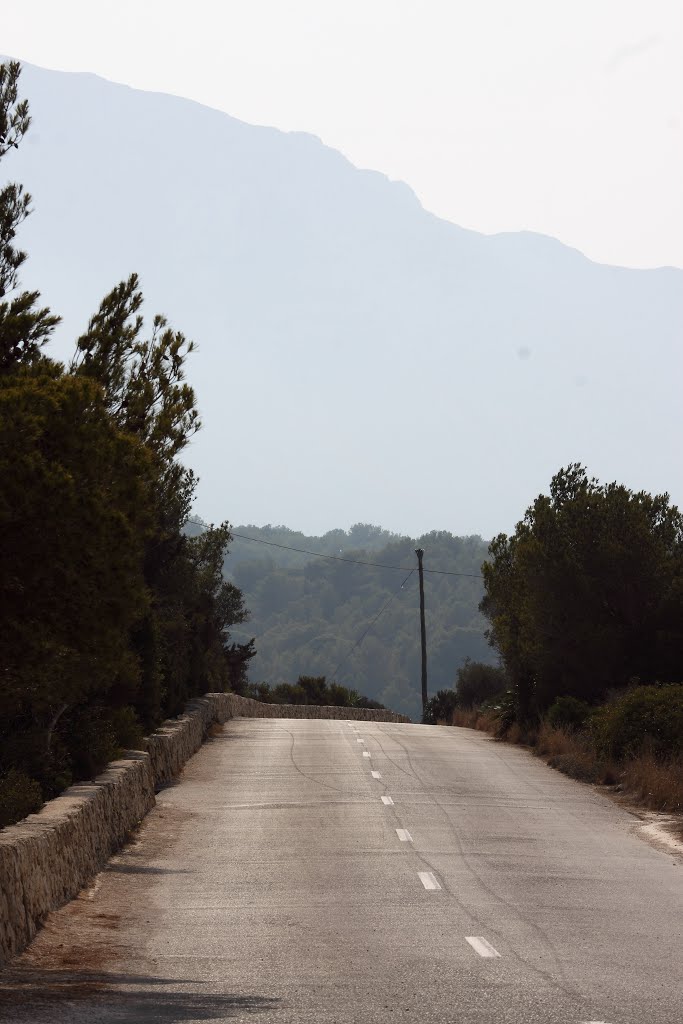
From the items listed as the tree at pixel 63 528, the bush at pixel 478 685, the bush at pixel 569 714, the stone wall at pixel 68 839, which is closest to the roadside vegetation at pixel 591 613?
the bush at pixel 569 714

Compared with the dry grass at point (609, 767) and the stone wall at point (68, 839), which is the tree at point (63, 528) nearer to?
the stone wall at point (68, 839)

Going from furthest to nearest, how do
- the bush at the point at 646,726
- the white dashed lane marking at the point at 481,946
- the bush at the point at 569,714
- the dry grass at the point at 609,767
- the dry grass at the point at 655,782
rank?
the bush at the point at 569,714
the bush at the point at 646,726
the dry grass at the point at 609,767
the dry grass at the point at 655,782
the white dashed lane marking at the point at 481,946

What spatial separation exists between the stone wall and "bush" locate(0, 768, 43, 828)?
226mm

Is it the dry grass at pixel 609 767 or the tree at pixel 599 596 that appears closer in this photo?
the dry grass at pixel 609 767

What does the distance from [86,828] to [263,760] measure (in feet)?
50.3

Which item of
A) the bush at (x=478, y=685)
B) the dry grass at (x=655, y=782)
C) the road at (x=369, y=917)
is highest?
the bush at (x=478, y=685)

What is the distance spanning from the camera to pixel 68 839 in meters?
13.6

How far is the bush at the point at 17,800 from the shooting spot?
555 inches

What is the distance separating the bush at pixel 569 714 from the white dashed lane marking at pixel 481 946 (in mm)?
23943

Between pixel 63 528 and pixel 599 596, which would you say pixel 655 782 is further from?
pixel 63 528

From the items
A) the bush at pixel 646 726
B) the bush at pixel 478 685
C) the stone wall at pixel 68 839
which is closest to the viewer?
the stone wall at pixel 68 839

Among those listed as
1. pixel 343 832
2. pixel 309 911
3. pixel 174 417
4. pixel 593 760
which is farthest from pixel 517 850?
pixel 593 760

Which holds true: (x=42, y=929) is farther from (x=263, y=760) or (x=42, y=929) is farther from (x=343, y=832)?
(x=263, y=760)

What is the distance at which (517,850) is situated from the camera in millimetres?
16969
